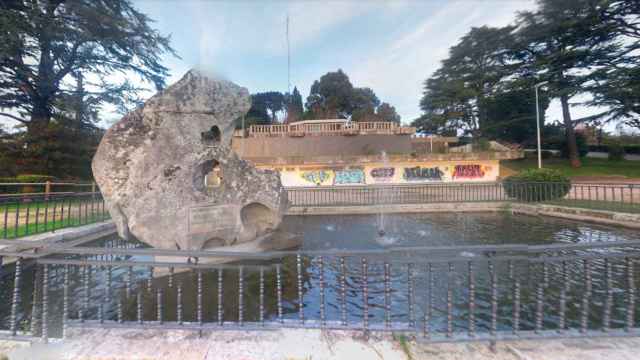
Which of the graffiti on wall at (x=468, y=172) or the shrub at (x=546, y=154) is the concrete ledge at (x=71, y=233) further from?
the shrub at (x=546, y=154)

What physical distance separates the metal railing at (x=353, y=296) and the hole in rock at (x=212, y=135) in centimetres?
264

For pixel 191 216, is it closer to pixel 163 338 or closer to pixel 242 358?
pixel 163 338

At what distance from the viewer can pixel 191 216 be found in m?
6.02

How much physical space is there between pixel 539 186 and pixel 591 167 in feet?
72.2

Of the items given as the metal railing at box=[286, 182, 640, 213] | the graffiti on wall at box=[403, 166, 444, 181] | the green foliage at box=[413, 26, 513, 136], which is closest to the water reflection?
A: the metal railing at box=[286, 182, 640, 213]

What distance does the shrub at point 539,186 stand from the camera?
Answer: 13656mm

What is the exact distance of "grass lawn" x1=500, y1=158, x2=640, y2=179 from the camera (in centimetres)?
2612

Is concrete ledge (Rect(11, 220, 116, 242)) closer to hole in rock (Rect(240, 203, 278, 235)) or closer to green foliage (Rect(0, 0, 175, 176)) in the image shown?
hole in rock (Rect(240, 203, 278, 235))

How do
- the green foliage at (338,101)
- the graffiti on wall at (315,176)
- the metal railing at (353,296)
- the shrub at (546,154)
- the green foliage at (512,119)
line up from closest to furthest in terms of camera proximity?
1. the metal railing at (353,296)
2. the graffiti on wall at (315,176)
3. the green foliage at (512,119)
4. the shrub at (546,154)
5. the green foliage at (338,101)

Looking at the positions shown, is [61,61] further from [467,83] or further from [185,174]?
[467,83]

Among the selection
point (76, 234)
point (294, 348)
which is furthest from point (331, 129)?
point (294, 348)

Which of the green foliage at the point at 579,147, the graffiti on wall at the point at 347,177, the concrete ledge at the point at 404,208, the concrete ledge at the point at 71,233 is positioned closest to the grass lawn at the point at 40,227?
the concrete ledge at the point at 71,233

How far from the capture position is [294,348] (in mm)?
2762

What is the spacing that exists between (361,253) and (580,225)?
34.6 ft
